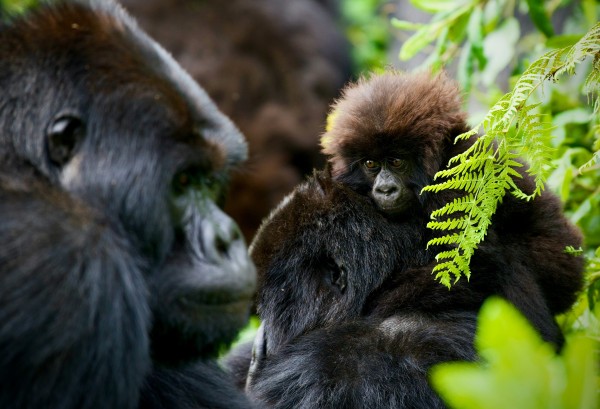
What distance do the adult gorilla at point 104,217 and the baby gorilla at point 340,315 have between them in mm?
575

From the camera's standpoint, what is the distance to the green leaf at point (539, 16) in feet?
11.8

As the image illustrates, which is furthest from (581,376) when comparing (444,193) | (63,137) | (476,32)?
(476,32)

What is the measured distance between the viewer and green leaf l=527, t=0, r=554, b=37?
3592mm

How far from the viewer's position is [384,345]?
2.73 metres

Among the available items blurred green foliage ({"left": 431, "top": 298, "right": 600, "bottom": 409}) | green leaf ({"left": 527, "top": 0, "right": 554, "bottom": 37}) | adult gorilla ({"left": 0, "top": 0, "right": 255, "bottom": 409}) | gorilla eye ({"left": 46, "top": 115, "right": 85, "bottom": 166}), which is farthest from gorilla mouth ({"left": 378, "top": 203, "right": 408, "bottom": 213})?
blurred green foliage ({"left": 431, "top": 298, "right": 600, "bottom": 409})

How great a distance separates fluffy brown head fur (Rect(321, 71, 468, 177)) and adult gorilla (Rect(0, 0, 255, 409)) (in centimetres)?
Result: 104

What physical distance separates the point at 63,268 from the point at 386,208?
1628mm

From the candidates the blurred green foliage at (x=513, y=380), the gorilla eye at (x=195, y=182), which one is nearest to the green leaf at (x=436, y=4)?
the gorilla eye at (x=195, y=182)

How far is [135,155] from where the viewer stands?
2.11m

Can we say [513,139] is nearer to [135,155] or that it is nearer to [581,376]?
[135,155]

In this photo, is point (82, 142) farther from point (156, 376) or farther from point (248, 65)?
point (248, 65)

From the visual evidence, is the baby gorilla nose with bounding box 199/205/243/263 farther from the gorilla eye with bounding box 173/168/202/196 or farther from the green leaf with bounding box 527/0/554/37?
the green leaf with bounding box 527/0/554/37

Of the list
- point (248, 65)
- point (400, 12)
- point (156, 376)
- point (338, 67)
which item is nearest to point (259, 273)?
point (156, 376)

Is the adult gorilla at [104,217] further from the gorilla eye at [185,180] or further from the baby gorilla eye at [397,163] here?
the baby gorilla eye at [397,163]
